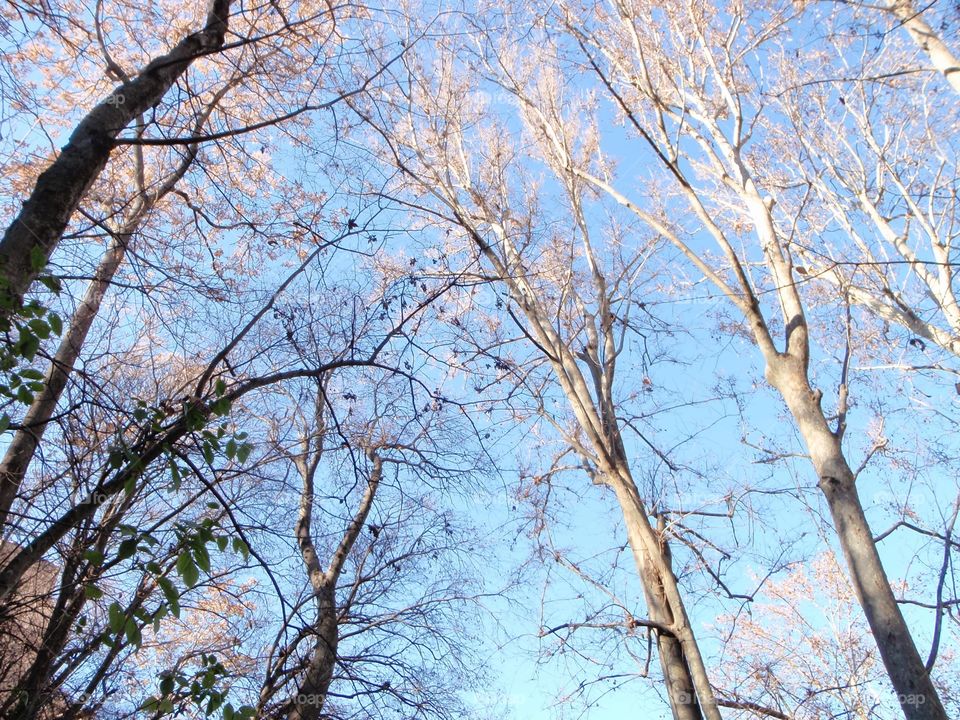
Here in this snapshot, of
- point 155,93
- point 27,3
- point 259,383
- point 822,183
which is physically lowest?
point 259,383

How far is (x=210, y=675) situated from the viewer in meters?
2.52

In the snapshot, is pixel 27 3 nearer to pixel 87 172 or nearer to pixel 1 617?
pixel 87 172

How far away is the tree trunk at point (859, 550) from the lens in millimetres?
3861

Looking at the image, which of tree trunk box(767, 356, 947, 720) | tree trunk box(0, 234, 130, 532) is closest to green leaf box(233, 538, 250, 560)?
tree trunk box(0, 234, 130, 532)

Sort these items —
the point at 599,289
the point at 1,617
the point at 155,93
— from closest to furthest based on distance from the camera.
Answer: the point at 1,617 < the point at 155,93 < the point at 599,289

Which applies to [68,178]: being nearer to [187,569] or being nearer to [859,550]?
[187,569]

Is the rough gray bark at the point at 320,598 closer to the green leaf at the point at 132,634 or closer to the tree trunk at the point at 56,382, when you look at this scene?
the tree trunk at the point at 56,382

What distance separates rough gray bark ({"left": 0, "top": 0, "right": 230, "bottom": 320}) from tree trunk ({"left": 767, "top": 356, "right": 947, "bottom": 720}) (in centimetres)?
432

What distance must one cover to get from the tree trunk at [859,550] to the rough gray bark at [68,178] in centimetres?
432

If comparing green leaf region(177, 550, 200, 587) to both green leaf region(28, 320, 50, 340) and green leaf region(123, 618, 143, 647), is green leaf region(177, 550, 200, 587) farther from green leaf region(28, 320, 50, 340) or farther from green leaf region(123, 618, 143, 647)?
green leaf region(28, 320, 50, 340)

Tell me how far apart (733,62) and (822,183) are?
5195 millimetres

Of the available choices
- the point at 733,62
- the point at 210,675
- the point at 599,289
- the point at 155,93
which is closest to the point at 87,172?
the point at 155,93

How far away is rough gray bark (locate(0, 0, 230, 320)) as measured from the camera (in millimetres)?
2473

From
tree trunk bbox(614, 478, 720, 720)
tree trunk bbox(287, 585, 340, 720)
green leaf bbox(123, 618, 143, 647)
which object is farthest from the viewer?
tree trunk bbox(287, 585, 340, 720)
